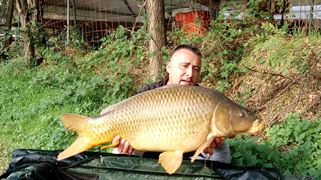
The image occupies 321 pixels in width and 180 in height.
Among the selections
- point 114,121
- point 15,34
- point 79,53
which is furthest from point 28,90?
point 114,121

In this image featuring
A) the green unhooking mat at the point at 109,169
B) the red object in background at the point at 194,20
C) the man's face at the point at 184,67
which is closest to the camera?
the green unhooking mat at the point at 109,169

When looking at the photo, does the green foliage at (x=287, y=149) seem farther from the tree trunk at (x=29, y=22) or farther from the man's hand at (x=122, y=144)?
the tree trunk at (x=29, y=22)

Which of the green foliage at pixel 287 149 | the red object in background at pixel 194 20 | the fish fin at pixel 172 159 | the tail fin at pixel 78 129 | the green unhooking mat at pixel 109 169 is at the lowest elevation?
the green foliage at pixel 287 149

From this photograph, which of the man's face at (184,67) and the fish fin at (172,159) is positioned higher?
the man's face at (184,67)

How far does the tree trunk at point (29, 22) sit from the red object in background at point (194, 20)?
4.00m

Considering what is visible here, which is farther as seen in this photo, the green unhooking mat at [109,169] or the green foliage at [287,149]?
the green foliage at [287,149]

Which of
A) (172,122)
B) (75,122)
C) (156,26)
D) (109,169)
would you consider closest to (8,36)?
(156,26)

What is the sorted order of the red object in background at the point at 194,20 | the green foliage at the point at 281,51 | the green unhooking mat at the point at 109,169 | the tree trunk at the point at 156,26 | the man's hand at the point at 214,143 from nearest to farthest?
the man's hand at the point at 214,143 < the green unhooking mat at the point at 109,169 < the green foliage at the point at 281,51 < the tree trunk at the point at 156,26 < the red object in background at the point at 194,20

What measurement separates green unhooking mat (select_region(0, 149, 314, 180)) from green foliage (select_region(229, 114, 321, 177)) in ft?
2.67

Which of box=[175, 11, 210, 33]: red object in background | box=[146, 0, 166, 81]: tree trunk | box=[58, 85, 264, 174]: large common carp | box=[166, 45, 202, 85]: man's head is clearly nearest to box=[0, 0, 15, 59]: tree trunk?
box=[175, 11, 210, 33]: red object in background

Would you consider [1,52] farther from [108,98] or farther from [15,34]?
[108,98]

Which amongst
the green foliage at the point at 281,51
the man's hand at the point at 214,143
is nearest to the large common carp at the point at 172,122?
the man's hand at the point at 214,143

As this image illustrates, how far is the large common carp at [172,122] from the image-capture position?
83.1 inches

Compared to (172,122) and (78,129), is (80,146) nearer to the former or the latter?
(78,129)
